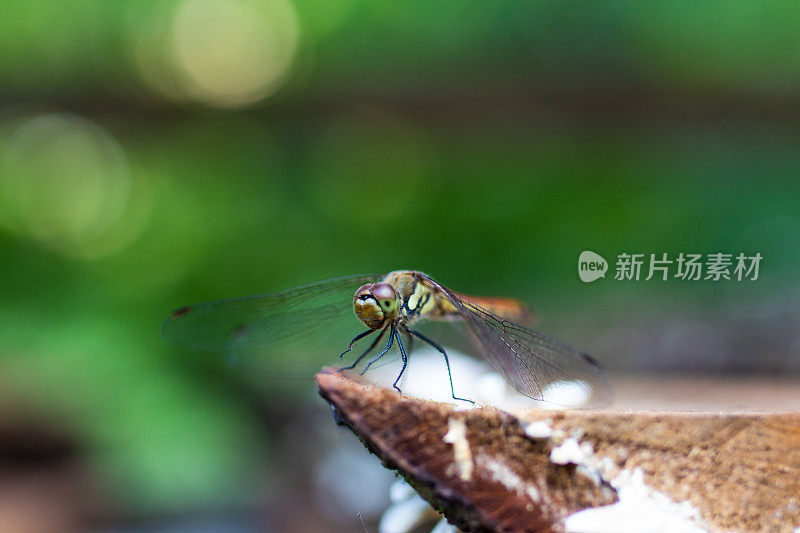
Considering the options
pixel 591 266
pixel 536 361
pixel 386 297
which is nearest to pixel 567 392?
pixel 536 361

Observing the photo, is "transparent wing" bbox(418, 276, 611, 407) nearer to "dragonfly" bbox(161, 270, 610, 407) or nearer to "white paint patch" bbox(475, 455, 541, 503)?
"dragonfly" bbox(161, 270, 610, 407)

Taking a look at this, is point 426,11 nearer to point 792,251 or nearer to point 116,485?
point 792,251

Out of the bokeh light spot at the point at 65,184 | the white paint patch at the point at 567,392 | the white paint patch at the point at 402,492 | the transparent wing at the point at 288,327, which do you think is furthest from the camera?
the bokeh light spot at the point at 65,184

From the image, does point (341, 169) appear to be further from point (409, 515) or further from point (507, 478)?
point (507, 478)

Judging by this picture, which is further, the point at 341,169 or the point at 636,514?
the point at 341,169

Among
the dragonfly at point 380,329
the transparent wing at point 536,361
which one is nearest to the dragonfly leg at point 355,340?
the dragonfly at point 380,329

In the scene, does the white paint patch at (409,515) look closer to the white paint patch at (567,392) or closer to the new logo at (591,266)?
the white paint patch at (567,392)
